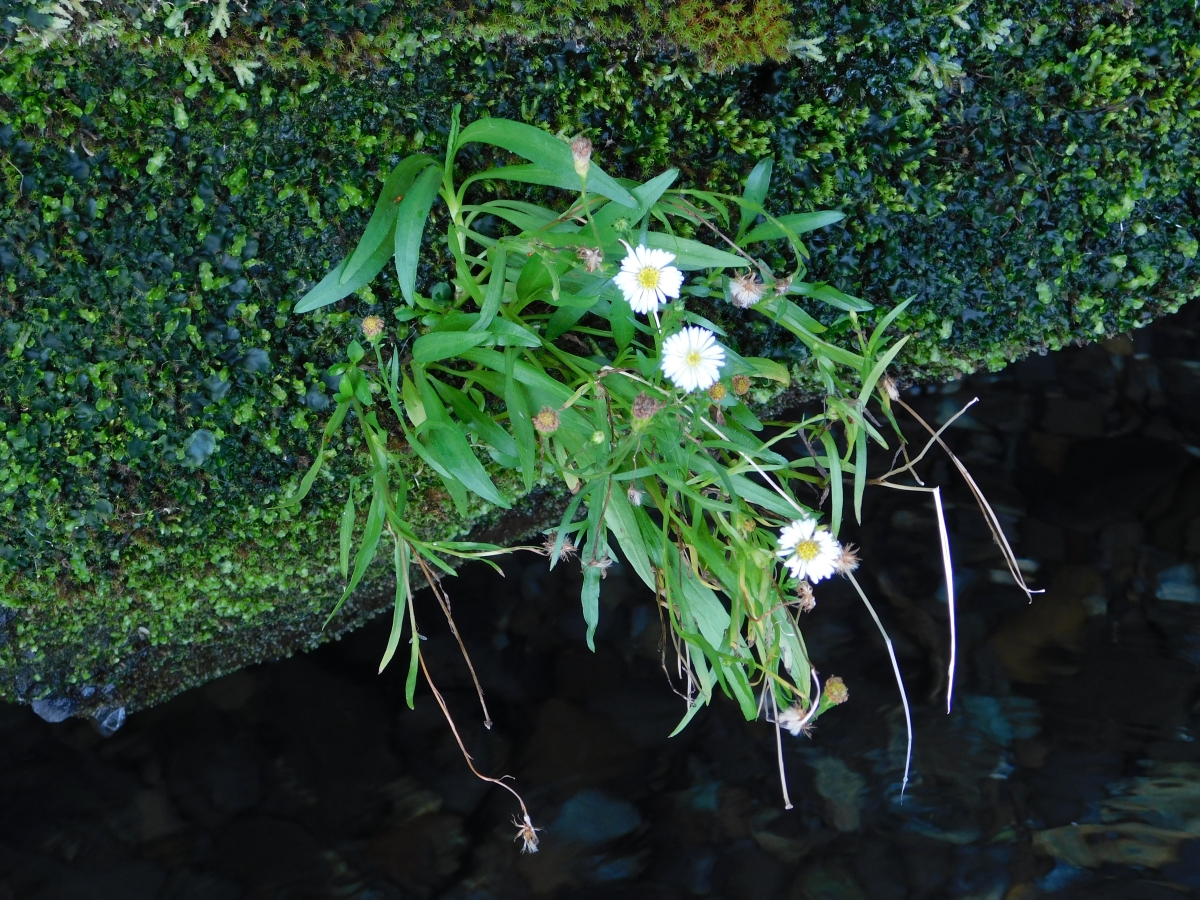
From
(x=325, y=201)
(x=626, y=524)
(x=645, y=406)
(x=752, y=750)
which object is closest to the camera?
(x=645, y=406)

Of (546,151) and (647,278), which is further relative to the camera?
(546,151)

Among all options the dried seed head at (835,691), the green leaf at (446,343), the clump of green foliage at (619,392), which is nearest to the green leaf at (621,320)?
the clump of green foliage at (619,392)

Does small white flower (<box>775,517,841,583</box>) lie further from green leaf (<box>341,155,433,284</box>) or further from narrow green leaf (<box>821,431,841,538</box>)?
green leaf (<box>341,155,433,284</box>)

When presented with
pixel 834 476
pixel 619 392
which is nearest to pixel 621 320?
pixel 619 392

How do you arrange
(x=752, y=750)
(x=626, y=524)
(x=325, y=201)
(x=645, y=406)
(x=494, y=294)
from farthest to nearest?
(x=752, y=750) < (x=325, y=201) < (x=626, y=524) < (x=494, y=294) < (x=645, y=406)

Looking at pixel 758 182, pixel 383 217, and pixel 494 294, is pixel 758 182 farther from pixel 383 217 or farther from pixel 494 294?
pixel 383 217
